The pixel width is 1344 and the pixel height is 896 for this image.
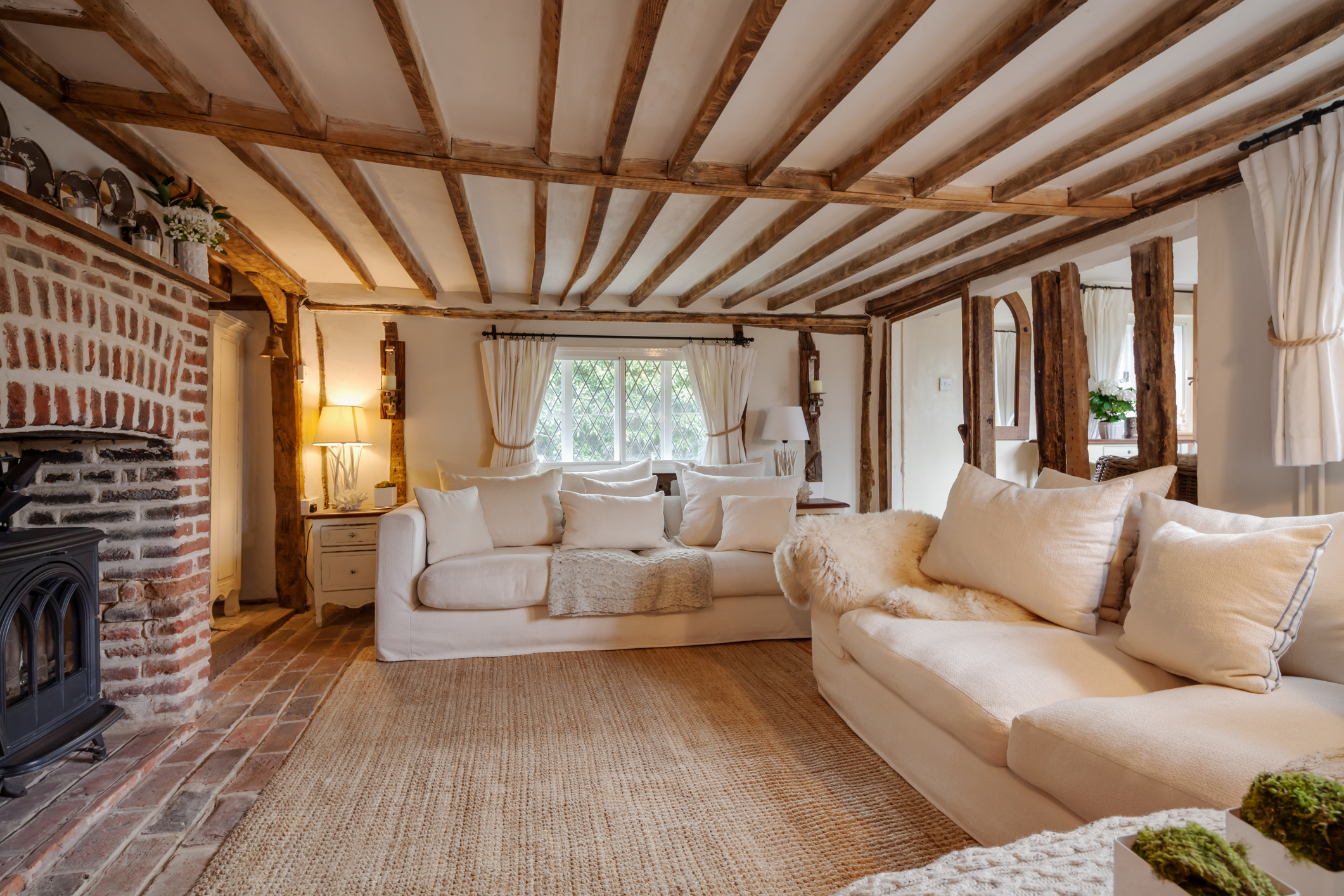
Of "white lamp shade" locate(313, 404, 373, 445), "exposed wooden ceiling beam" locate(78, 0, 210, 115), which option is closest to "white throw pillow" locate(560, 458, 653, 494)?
"white lamp shade" locate(313, 404, 373, 445)

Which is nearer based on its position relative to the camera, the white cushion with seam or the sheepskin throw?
the white cushion with seam

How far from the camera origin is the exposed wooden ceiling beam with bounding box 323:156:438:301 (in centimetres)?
252

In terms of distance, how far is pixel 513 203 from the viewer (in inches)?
124

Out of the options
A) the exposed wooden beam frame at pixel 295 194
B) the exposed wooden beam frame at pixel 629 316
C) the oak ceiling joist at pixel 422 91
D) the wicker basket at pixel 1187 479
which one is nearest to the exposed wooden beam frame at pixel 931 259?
the exposed wooden beam frame at pixel 629 316

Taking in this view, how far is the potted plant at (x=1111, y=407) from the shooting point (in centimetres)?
534

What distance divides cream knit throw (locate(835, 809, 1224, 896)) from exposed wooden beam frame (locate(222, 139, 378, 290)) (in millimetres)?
2789

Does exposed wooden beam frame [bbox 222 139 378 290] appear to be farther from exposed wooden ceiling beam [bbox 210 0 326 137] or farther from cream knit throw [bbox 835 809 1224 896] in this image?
cream knit throw [bbox 835 809 1224 896]

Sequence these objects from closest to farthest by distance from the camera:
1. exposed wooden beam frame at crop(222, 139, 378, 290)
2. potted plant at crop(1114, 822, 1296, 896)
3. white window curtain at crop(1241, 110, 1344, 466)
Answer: potted plant at crop(1114, 822, 1296, 896), white window curtain at crop(1241, 110, 1344, 466), exposed wooden beam frame at crop(222, 139, 378, 290)

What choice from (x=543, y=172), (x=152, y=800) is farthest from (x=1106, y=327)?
(x=152, y=800)

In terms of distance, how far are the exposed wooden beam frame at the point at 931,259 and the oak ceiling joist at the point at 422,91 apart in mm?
2743

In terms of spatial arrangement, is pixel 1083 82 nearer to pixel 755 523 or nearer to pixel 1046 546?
pixel 1046 546

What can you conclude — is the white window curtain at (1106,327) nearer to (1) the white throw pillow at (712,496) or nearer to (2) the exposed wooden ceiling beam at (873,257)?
(2) the exposed wooden ceiling beam at (873,257)

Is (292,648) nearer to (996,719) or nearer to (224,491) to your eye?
(224,491)

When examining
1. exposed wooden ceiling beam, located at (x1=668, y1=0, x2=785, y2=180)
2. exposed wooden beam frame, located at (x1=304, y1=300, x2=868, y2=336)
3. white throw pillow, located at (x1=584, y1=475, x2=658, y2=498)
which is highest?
exposed wooden ceiling beam, located at (x1=668, y1=0, x2=785, y2=180)
